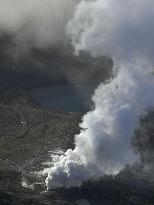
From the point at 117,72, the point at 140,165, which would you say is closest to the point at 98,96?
the point at 117,72

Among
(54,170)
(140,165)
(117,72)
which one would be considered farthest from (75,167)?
(117,72)

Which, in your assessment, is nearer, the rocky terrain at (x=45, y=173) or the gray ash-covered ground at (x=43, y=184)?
the gray ash-covered ground at (x=43, y=184)

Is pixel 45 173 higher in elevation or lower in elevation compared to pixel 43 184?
higher

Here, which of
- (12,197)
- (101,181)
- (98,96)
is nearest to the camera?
(12,197)

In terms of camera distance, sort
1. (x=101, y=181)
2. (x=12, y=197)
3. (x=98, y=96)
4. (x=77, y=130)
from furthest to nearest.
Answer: (x=77, y=130), (x=98, y=96), (x=101, y=181), (x=12, y=197)

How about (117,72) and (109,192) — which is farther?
(117,72)

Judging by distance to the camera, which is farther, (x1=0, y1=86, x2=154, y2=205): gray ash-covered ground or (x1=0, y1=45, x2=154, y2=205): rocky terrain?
(x1=0, y1=45, x2=154, y2=205): rocky terrain

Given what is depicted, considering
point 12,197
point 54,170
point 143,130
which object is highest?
point 143,130

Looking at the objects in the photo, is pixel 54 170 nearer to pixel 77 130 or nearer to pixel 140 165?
pixel 140 165

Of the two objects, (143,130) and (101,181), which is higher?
(143,130)

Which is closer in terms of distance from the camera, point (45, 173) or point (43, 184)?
point (43, 184)
